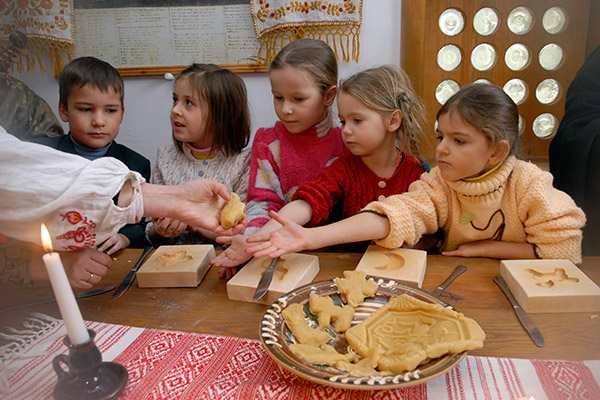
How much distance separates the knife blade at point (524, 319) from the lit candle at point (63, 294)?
661mm

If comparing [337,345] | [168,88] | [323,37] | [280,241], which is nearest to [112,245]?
[280,241]

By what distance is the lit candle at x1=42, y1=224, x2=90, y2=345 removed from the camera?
44cm

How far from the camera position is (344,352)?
634 mm

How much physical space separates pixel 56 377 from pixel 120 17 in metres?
2.06

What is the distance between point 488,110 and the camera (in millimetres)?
972

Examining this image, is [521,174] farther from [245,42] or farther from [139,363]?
[245,42]

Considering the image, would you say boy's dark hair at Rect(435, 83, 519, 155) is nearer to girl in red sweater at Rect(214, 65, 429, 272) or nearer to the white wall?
girl in red sweater at Rect(214, 65, 429, 272)

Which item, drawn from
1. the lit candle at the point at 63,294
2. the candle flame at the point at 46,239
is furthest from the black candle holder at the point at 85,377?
the candle flame at the point at 46,239

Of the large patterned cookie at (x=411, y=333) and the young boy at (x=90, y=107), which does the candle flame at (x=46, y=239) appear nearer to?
the large patterned cookie at (x=411, y=333)

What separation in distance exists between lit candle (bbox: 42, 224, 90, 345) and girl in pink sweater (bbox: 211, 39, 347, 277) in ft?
2.61

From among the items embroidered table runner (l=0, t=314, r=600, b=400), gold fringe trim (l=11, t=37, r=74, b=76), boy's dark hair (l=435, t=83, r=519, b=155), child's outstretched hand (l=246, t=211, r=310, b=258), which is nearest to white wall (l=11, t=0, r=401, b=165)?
gold fringe trim (l=11, t=37, r=74, b=76)

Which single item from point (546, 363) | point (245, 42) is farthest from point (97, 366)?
point (245, 42)

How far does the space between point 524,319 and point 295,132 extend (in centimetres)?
92

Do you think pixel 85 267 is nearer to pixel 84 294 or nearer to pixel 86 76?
pixel 84 294
